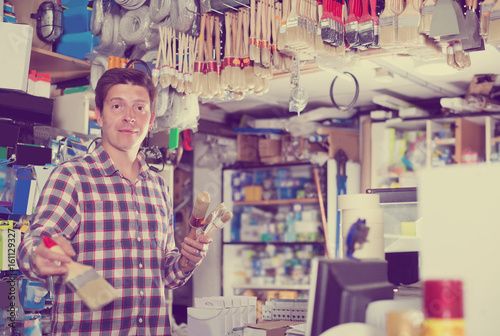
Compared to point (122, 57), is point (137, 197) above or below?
below

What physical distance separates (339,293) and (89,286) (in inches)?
23.4

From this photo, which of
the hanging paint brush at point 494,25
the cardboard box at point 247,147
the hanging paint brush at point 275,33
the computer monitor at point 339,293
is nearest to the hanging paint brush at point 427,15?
the hanging paint brush at point 494,25

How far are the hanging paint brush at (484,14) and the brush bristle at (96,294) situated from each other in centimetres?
201

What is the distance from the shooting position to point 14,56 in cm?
318

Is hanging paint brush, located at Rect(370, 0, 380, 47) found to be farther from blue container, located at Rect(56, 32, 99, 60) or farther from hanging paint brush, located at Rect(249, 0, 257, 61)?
blue container, located at Rect(56, 32, 99, 60)

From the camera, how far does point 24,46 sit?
3219 mm

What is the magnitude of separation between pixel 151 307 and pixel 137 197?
411mm

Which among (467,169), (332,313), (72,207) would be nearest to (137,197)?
(72,207)

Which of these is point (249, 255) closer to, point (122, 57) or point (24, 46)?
point (122, 57)

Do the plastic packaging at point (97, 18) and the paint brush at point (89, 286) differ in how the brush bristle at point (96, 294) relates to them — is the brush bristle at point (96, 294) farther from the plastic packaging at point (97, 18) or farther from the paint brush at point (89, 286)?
the plastic packaging at point (97, 18)

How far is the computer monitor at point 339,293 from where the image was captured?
1.39m

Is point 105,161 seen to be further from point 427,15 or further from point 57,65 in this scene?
point 57,65

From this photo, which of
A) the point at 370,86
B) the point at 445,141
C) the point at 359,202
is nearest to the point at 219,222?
the point at 359,202

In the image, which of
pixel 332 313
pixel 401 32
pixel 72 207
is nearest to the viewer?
pixel 332 313
